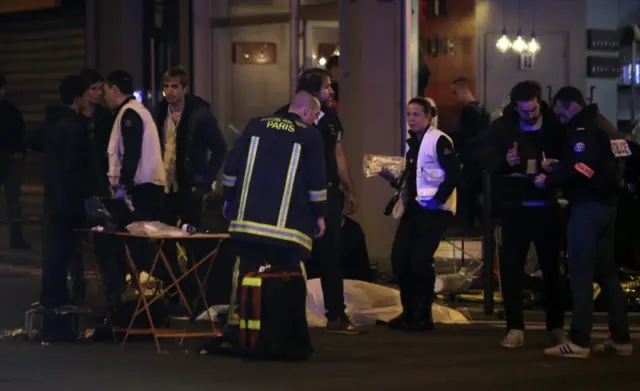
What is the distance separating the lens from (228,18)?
57.5ft

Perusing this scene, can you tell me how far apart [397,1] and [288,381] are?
7.09m

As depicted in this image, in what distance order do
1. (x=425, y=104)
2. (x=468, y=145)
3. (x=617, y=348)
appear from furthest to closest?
(x=468, y=145) → (x=425, y=104) → (x=617, y=348)

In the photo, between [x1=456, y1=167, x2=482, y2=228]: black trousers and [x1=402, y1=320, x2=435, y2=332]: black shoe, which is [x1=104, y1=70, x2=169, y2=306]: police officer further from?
[x1=456, y1=167, x2=482, y2=228]: black trousers

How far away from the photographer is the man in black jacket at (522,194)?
9.50 m

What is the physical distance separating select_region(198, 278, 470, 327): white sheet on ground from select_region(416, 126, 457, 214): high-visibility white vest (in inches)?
44.1

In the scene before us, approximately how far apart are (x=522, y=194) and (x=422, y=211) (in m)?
1.15

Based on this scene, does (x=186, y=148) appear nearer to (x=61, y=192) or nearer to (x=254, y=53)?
(x=61, y=192)

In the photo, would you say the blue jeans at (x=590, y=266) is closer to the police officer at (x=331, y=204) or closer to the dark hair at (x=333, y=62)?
the police officer at (x=331, y=204)

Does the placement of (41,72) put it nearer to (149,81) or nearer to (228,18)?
(149,81)

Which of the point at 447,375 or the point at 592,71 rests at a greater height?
the point at 592,71

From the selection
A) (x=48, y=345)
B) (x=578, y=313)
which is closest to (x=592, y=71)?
(x=578, y=313)

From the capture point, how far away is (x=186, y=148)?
1126 centimetres

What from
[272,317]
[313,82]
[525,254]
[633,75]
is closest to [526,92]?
[525,254]

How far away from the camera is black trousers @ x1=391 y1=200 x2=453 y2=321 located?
10406 mm
